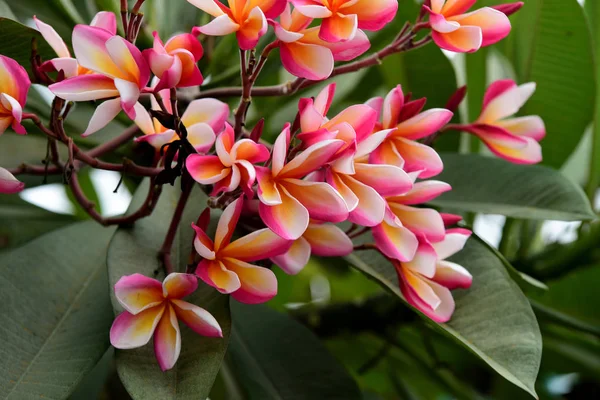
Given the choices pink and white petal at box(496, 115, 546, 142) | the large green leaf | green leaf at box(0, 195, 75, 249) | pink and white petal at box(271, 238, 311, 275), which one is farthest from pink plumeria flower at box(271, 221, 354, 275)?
green leaf at box(0, 195, 75, 249)

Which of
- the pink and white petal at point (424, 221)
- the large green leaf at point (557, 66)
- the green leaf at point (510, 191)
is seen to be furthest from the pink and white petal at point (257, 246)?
the large green leaf at point (557, 66)

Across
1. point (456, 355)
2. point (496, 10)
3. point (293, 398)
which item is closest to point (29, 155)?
point (293, 398)

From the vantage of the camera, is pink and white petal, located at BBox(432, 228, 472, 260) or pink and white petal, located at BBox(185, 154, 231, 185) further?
pink and white petal, located at BBox(432, 228, 472, 260)

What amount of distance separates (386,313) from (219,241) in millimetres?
553

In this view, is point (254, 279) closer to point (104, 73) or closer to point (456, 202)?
point (104, 73)

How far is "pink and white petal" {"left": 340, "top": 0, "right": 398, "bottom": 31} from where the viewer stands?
48 cm

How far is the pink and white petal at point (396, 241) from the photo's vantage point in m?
0.52

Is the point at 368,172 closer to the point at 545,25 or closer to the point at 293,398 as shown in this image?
the point at 293,398

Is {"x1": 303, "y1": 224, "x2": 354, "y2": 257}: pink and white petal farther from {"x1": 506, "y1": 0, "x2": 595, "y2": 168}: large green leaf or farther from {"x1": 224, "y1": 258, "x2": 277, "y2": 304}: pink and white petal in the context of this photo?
{"x1": 506, "y1": 0, "x2": 595, "y2": 168}: large green leaf

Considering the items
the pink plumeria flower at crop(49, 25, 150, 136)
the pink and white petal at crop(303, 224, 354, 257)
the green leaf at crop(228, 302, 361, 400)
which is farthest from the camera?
the green leaf at crop(228, 302, 361, 400)

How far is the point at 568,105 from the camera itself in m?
0.84

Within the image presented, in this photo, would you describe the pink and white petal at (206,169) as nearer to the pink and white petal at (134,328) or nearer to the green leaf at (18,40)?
the pink and white petal at (134,328)

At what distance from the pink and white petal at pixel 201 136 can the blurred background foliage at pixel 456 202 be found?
178mm

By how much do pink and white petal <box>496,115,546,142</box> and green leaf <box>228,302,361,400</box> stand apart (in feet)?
0.98
